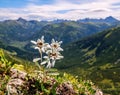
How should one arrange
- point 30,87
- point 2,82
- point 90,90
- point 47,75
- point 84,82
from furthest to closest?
point 84,82
point 90,90
point 47,75
point 30,87
point 2,82

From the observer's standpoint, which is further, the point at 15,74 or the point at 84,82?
the point at 84,82

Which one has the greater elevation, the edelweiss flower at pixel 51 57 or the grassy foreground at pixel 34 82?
the edelweiss flower at pixel 51 57

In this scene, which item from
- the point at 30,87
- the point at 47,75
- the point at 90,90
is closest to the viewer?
the point at 30,87

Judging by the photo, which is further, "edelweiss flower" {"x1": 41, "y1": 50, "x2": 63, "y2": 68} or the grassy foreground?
the grassy foreground

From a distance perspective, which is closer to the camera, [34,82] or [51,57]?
[51,57]

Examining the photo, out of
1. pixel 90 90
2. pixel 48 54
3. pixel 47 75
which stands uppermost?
pixel 48 54

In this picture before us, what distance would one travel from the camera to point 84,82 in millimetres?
14352

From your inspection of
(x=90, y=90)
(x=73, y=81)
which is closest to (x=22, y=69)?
(x=73, y=81)

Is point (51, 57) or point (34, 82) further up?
point (51, 57)

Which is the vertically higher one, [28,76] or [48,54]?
[48,54]

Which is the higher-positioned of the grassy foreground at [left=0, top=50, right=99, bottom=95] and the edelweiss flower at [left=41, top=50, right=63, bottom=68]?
the edelweiss flower at [left=41, top=50, right=63, bottom=68]

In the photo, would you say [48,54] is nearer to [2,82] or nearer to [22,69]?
[2,82]

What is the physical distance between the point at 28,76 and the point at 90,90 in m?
2.97

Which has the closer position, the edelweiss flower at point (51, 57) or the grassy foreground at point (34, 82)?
the edelweiss flower at point (51, 57)
